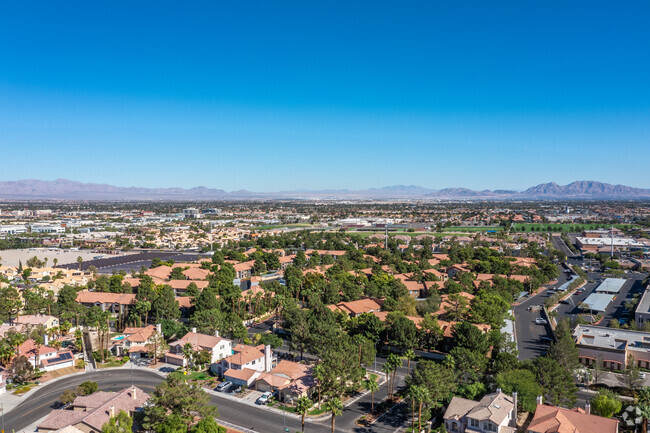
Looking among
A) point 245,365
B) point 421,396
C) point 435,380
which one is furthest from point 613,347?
point 245,365

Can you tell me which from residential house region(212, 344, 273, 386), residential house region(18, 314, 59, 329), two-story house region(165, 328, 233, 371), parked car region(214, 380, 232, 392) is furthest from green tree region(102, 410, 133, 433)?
residential house region(18, 314, 59, 329)

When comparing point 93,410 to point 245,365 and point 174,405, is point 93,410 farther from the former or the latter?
point 245,365

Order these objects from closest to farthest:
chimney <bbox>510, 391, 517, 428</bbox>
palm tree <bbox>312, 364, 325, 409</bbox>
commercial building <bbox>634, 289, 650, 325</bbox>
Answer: chimney <bbox>510, 391, 517, 428</bbox>
palm tree <bbox>312, 364, 325, 409</bbox>
commercial building <bbox>634, 289, 650, 325</bbox>

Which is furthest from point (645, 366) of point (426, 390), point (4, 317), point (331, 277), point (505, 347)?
point (4, 317)

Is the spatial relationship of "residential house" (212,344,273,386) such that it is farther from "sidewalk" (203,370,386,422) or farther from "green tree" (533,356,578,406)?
"green tree" (533,356,578,406)

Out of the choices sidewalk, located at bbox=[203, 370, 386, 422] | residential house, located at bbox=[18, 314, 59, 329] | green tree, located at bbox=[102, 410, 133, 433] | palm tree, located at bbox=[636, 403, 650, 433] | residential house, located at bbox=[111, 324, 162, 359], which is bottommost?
sidewalk, located at bbox=[203, 370, 386, 422]

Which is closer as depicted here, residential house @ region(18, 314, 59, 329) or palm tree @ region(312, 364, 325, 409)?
palm tree @ region(312, 364, 325, 409)

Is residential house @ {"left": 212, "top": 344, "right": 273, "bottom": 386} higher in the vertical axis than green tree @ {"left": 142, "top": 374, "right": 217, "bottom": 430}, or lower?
lower
